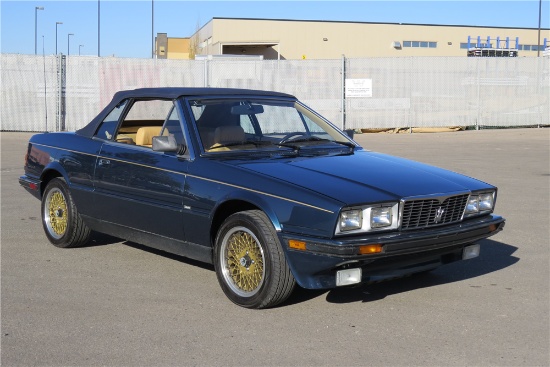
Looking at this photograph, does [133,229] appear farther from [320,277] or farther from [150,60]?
[150,60]

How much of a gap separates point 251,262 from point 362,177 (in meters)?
0.98

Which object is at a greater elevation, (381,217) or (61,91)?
(61,91)

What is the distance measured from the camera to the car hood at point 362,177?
16.6 feet

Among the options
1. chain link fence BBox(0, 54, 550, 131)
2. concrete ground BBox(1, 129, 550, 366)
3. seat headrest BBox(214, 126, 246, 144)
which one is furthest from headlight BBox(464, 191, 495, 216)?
chain link fence BBox(0, 54, 550, 131)

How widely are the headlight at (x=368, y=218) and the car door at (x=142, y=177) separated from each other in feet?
4.82

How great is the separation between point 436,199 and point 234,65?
18.2 metres

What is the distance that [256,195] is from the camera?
5.23 m

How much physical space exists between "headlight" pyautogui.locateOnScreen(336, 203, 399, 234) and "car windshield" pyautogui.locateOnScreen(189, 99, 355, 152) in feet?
4.20

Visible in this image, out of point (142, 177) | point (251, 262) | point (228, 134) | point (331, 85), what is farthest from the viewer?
point (331, 85)

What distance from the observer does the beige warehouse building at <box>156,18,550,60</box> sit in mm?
51344

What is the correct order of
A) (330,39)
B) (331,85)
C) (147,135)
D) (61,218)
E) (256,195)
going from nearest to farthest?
(256,195) → (147,135) → (61,218) → (331,85) → (330,39)

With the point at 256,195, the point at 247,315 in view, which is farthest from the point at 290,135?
the point at 247,315

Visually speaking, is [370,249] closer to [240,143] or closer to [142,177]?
[240,143]

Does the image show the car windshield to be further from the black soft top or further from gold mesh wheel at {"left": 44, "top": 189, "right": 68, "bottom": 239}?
gold mesh wheel at {"left": 44, "top": 189, "right": 68, "bottom": 239}
